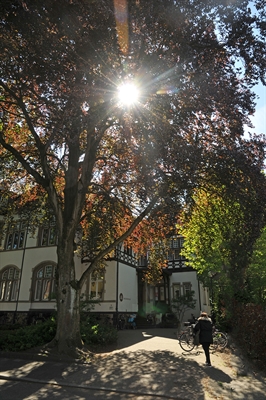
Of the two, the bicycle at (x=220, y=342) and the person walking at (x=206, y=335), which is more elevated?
the person walking at (x=206, y=335)

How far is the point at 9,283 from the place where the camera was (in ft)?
86.1

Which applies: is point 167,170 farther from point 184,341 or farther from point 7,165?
point 7,165

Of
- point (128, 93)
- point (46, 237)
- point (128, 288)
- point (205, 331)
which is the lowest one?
point (205, 331)

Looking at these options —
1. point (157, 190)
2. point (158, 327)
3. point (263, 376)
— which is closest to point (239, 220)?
point (157, 190)

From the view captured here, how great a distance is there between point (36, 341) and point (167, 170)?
8.46 metres

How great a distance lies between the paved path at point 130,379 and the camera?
625 cm

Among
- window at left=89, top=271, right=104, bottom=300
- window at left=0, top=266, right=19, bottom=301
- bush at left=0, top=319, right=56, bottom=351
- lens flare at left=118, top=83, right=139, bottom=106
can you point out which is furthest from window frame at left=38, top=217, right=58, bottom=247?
lens flare at left=118, top=83, right=139, bottom=106

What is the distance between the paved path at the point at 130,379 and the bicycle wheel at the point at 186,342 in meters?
1.64

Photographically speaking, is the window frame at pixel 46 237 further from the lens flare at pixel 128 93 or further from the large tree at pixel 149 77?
the lens flare at pixel 128 93

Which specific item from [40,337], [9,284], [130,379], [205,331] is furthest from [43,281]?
[130,379]

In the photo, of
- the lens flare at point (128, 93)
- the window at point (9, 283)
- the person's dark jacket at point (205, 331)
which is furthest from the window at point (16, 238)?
the person's dark jacket at point (205, 331)

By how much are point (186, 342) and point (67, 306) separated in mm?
5239

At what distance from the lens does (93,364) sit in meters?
9.17

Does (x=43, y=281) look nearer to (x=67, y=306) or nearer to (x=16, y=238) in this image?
(x=16, y=238)
